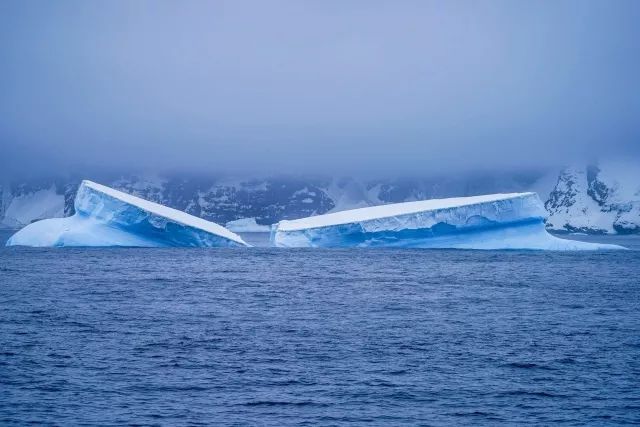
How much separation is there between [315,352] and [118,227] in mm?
27856

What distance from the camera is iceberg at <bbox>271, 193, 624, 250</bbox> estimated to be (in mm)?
41844

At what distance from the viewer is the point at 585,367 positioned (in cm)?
1572

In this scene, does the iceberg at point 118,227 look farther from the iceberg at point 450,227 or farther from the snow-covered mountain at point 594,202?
the snow-covered mountain at point 594,202

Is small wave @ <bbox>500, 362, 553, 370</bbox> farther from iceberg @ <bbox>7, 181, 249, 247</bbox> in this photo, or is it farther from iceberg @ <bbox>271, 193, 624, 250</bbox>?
iceberg @ <bbox>7, 181, 249, 247</bbox>

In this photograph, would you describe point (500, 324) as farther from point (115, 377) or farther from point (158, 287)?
point (158, 287)

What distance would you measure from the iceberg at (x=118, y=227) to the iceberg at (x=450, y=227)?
18.6 feet

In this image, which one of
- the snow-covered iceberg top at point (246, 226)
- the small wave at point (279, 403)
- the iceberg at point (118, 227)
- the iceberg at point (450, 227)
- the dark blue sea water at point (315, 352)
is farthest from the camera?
the snow-covered iceberg top at point (246, 226)

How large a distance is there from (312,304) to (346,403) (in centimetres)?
1305

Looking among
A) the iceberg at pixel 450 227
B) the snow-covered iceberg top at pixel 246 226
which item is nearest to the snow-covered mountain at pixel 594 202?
the snow-covered iceberg top at pixel 246 226

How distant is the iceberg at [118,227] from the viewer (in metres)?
40.7

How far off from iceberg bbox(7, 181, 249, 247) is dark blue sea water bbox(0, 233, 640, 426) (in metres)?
7.62

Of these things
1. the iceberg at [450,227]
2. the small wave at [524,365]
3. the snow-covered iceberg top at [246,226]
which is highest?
the snow-covered iceberg top at [246,226]

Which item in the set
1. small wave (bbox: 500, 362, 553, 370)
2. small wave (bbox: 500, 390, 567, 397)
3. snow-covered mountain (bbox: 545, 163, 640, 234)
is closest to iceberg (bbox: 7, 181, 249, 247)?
small wave (bbox: 500, 362, 553, 370)

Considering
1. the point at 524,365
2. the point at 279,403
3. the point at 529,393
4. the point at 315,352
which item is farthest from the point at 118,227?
the point at 529,393
